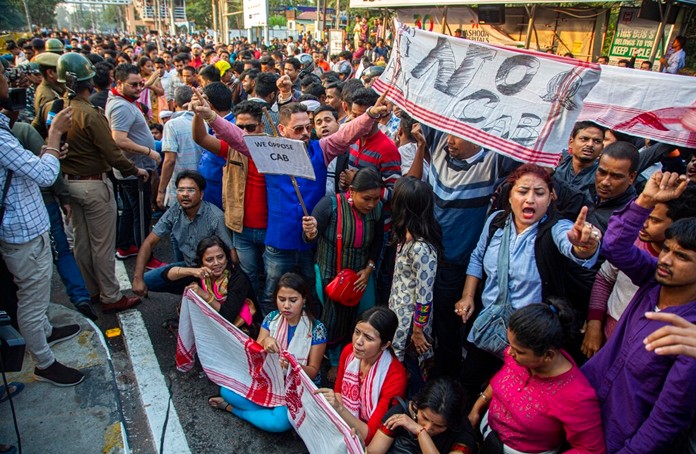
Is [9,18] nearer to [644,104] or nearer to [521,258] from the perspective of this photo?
[644,104]

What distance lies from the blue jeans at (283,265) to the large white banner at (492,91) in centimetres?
148

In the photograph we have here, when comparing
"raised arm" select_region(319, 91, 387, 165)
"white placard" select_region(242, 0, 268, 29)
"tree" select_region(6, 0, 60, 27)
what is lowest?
"raised arm" select_region(319, 91, 387, 165)

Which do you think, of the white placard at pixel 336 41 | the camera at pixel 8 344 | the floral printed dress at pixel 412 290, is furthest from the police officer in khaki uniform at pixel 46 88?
the white placard at pixel 336 41

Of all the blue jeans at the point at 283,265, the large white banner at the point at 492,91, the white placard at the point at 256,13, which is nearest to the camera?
the large white banner at the point at 492,91

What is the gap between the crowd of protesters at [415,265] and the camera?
221 centimetres

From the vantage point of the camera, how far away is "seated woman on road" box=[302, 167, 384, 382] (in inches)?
136

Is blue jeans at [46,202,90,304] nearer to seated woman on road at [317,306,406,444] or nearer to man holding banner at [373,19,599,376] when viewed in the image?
seated woman on road at [317,306,406,444]

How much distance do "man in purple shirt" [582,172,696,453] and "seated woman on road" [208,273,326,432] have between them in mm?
1766

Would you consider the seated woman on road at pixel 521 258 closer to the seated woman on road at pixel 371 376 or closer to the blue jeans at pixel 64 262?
the seated woman on road at pixel 371 376

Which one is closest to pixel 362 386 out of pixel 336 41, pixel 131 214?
pixel 131 214

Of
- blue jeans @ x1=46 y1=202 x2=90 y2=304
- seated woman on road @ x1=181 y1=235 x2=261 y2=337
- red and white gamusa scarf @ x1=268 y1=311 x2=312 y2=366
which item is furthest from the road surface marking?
red and white gamusa scarf @ x1=268 y1=311 x2=312 y2=366

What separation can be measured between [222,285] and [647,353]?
2971 mm

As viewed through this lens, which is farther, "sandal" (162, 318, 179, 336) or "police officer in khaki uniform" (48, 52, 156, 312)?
"sandal" (162, 318, 179, 336)

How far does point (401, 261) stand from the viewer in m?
3.22
